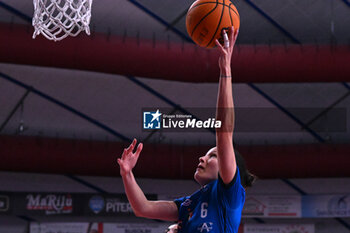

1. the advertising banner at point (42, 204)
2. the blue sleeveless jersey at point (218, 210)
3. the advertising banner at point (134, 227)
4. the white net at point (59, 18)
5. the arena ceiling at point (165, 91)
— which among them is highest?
the arena ceiling at point (165, 91)

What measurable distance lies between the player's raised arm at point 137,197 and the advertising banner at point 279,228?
9145mm

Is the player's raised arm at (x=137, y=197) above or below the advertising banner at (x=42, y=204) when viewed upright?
below

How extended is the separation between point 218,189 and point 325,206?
32.1 feet

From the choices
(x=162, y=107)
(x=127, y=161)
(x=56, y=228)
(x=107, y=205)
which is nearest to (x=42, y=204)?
(x=56, y=228)

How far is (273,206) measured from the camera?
11.7 meters

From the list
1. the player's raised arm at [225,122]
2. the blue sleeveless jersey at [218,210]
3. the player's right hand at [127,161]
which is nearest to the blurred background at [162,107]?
the player's right hand at [127,161]

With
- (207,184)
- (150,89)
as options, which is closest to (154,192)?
(150,89)

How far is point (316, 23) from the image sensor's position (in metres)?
10.4

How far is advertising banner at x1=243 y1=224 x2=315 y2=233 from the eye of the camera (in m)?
11.8

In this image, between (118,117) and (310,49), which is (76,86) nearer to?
(118,117)

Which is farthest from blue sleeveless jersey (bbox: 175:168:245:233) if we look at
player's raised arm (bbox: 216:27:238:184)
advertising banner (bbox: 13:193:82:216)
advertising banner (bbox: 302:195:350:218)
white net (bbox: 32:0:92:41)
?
advertising banner (bbox: 302:195:350:218)

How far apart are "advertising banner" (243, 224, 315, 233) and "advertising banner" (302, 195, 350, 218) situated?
0.35 meters

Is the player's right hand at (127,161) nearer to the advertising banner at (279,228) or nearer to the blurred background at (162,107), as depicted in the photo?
the blurred background at (162,107)

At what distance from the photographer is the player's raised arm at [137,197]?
290cm
